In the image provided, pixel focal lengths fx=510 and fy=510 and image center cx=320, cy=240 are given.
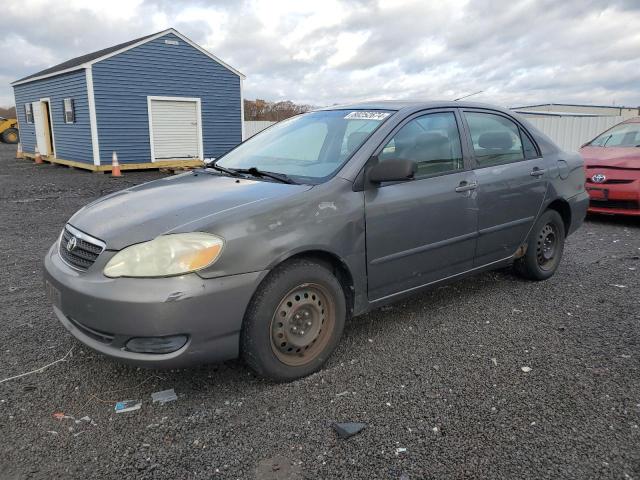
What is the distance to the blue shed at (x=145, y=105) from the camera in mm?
16297

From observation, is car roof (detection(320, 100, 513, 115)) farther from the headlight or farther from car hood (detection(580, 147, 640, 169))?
car hood (detection(580, 147, 640, 169))

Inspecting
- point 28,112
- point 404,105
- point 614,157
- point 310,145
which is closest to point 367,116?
point 404,105

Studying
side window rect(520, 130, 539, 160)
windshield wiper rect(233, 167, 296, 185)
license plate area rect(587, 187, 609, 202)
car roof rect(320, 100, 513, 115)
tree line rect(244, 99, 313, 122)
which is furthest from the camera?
tree line rect(244, 99, 313, 122)

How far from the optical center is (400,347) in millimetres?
3602

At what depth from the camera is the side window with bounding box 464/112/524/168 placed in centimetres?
421

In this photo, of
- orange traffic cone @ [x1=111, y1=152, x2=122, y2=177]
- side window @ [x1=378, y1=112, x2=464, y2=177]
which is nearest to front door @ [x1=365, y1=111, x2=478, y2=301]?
side window @ [x1=378, y1=112, x2=464, y2=177]

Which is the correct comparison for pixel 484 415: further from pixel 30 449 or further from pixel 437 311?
pixel 30 449

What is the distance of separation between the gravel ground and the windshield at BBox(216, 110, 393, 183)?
50.7 inches

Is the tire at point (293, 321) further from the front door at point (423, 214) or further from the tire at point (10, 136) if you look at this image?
the tire at point (10, 136)

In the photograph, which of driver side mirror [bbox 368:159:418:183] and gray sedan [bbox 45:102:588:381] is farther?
driver side mirror [bbox 368:159:418:183]

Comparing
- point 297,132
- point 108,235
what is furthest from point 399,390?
point 297,132

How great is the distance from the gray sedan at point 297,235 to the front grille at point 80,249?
0.01 m

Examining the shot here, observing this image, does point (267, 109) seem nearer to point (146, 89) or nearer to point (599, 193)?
point (146, 89)

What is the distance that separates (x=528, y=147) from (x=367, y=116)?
1.79 meters
